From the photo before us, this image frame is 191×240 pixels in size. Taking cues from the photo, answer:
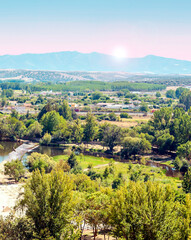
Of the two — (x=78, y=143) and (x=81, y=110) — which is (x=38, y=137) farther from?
(x=81, y=110)

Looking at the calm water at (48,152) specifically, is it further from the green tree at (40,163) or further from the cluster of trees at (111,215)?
the cluster of trees at (111,215)

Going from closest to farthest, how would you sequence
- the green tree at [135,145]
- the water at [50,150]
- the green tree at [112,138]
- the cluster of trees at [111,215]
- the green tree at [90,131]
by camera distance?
the cluster of trees at [111,215], the green tree at [135,145], the water at [50,150], the green tree at [112,138], the green tree at [90,131]

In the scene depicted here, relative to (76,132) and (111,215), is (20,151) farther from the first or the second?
(111,215)

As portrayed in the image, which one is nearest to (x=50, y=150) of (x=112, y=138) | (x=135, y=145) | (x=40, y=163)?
(x=112, y=138)

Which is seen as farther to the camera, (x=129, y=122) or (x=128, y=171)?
(x=129, y=122)

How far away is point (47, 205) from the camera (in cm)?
1767

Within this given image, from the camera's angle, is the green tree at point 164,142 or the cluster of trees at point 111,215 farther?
the green tree at point 164,142

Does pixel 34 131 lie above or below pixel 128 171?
above

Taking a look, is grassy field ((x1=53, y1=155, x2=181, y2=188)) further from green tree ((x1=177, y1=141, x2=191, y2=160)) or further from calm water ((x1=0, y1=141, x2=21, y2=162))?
calm water ((x1=0, y1=141, x2=21, y2=162))

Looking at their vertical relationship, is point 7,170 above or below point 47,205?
below

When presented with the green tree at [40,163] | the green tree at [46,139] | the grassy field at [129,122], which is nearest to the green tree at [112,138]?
the green tree at [46,139]

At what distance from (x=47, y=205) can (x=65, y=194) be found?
126 cm

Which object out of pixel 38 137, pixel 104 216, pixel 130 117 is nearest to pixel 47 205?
pixel 104 216

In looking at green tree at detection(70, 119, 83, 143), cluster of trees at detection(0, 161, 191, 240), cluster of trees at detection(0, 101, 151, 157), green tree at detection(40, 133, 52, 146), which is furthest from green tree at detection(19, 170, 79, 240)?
green tree at detection(40, 133, 52, 146)
